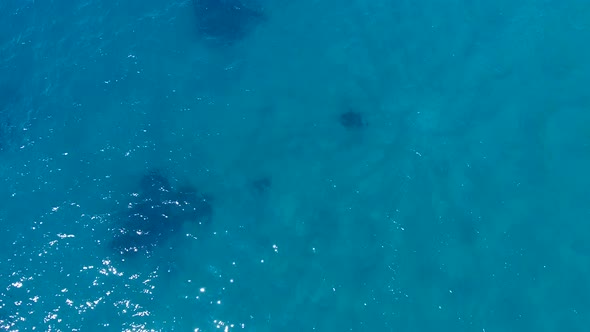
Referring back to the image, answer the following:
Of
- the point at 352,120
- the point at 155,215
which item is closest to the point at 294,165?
the point at 352,120

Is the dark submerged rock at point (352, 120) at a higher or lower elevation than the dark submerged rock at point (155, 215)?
higher

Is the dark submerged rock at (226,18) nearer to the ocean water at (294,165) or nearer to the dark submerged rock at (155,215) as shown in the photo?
the ocean water at (294,165)

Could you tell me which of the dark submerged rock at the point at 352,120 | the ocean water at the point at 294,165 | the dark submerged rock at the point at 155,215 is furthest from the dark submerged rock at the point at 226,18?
the dark submerged rock at the point at 155,215

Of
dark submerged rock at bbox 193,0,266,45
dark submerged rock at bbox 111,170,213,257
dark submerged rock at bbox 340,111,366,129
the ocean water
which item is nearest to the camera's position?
the ocean water

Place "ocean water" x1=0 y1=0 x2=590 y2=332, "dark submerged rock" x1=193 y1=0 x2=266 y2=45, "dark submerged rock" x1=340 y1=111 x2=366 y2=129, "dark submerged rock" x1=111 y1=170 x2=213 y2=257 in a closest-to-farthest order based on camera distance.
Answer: "ocean water" x1=0 y1=0 x2=590 y2=332
"dark submerged rock" x1=111 y1=170 x2=213 y2=257
"dark submerged rock" x1=340 y1=111 x2=366 y2=129
"dark submerged rock" x1=193 y1=0 x2=266 y2=45

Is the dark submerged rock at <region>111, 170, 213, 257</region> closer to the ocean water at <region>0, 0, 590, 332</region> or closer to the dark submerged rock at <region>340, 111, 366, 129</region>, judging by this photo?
the ocean water at <region>0, 0, 590, 332</region>

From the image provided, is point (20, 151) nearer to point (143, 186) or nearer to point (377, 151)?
point (143, 186)

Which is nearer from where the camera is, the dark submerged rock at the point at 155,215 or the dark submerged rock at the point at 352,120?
the dark submerged rock at the point at 155,215

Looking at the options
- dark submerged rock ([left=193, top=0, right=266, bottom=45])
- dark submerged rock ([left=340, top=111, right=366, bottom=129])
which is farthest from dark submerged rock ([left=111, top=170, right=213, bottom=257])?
dark submerged rock ([left=193, top=0, right=266, bottom=45])
